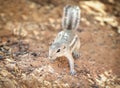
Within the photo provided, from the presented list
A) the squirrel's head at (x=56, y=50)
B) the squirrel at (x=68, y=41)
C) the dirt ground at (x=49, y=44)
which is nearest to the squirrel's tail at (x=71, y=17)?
the squirrel at (x=68, y=41)

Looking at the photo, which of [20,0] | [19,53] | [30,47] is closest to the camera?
[19,53]

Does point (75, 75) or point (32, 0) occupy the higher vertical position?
point (32, 0)

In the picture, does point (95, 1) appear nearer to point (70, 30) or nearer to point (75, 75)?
point (70, 30)

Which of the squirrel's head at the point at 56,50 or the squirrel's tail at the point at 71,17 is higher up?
the squirrel's tail at the point at 71,17

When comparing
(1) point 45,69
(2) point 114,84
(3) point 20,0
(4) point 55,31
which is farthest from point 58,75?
(3) point 20,0

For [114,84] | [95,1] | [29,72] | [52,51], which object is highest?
[95,1]

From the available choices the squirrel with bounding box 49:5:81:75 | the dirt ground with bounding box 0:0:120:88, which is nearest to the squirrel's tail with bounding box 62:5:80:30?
the squirrel with bounding box 49:5:81:75

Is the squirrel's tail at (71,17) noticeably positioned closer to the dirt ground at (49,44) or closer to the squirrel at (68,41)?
the squirrel at (68,41)

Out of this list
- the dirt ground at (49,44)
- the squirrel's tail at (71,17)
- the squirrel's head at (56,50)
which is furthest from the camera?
the squirrel's tail at (71,17)

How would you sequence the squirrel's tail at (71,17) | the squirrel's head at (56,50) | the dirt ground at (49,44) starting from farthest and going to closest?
the squirrel's tail at (71,17)
the dirt ground at (49,44)
the squirrel's head at (56,50)
